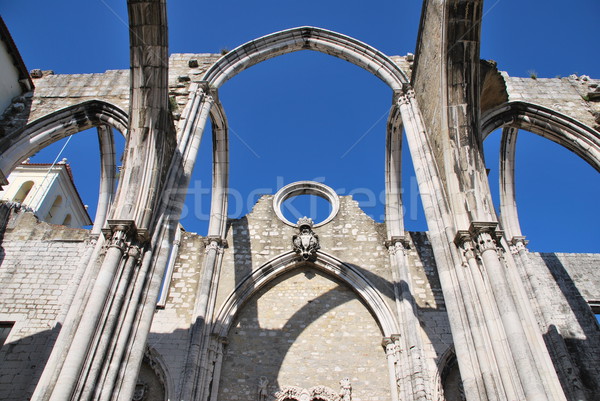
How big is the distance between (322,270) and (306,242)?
2.36 ft

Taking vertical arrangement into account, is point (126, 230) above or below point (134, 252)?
above

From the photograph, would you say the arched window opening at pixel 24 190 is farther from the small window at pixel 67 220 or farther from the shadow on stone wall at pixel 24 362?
the shadow on stone wall at pixel 24 362

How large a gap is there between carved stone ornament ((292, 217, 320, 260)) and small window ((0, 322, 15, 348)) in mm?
5548

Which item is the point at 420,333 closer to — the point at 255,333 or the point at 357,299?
the point at 357,299

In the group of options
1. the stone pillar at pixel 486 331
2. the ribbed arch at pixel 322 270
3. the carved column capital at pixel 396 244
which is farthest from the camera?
the carved column capital at pixel 396 244

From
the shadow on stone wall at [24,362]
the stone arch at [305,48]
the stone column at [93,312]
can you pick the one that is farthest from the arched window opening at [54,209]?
the stone column at [93,312]

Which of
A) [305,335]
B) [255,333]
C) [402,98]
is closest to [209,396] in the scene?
[255,333]

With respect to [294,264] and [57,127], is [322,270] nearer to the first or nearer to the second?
[294,264]

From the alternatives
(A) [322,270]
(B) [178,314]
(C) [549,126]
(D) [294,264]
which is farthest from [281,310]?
(C) [549,126]

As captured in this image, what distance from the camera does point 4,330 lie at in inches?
298

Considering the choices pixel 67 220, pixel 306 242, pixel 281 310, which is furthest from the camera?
pixel 67 220

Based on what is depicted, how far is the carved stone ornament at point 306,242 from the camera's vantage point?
947cm

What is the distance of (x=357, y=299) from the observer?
921cm

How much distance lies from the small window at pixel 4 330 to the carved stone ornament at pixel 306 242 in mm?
5548
